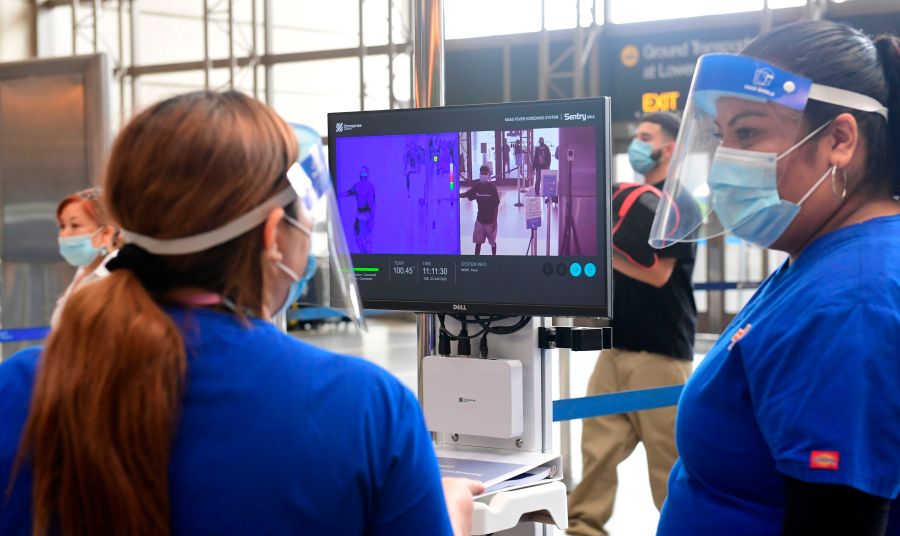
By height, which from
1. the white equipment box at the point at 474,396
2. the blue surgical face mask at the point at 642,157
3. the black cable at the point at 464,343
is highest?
the blue surgical face mask at the point at 642,157

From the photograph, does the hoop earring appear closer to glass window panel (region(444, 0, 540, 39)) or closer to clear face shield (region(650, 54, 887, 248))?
clear face shield (region(650, 54, 887, 248))

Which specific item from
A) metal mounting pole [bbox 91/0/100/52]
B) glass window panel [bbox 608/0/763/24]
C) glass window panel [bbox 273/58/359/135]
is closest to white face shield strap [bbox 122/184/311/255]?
glass window panel [bbox 608/0/763/24]

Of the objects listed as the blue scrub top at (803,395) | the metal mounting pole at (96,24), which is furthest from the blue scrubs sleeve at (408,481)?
the metal mounting pole at (96,24)

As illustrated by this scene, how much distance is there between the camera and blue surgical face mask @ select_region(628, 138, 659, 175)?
4.04m

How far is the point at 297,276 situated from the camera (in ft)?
4.21

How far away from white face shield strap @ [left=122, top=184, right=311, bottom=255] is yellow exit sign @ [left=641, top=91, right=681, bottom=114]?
7862mm

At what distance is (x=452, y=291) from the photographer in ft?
7.30

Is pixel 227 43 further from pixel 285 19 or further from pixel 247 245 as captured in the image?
pixel 247 245

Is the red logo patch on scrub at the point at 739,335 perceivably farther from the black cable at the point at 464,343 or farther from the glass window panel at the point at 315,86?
the glass window panel at the point at 315,86

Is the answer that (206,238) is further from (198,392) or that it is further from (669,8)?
(669,8)

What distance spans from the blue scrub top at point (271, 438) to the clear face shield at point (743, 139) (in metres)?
0.69

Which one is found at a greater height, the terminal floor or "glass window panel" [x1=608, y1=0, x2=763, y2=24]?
"glass window panel" [x1=608, y1=0, x2=763, y2=24]

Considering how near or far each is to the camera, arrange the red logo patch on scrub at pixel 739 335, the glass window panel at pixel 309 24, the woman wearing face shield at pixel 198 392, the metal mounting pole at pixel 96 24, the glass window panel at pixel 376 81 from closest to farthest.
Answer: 1. the woman wearing face shield at pixel 198 392
2. the red logo patch on scrub at pixel 739 335
3. the glass window panel at pixel 376 81
4. the glass window panel at pixel 309 24
5. the metal mounting pole at pixel 96 24

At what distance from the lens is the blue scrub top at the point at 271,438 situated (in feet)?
3.64
